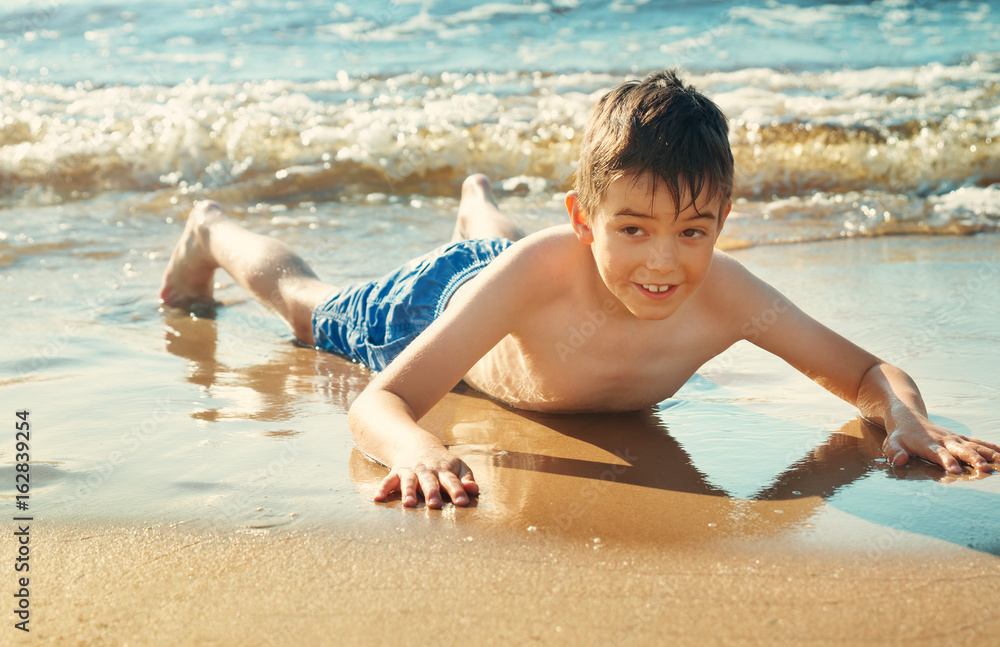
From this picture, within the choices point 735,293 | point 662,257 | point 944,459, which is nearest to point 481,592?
point 662,257

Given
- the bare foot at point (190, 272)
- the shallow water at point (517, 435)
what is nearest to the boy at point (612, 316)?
the shallow water at point (517, 435)

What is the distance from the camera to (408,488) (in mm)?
2133

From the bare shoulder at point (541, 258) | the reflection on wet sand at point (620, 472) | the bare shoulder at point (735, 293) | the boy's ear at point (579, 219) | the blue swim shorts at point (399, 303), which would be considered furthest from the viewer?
the blue swim shorts at point (399, 303)

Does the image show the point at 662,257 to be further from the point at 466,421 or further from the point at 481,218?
the point at 481,218

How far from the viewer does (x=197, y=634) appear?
1.59 meters

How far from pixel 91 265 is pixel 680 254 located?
3.90 meters

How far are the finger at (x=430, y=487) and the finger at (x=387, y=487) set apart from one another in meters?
0.06

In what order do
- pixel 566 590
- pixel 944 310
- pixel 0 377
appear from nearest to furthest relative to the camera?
pixel 566 590 → pixel 0 377 → pixel 944 310

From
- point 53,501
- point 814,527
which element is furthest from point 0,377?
point 814,527

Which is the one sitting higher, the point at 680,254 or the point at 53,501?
the point at 680,254

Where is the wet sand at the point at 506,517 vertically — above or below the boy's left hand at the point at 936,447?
below

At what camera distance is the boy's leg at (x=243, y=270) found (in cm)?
397

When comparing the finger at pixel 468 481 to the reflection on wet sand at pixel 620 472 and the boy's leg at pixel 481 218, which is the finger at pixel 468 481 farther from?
the boy's leg at pixel 481 218

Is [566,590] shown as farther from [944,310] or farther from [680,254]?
[944,310]
